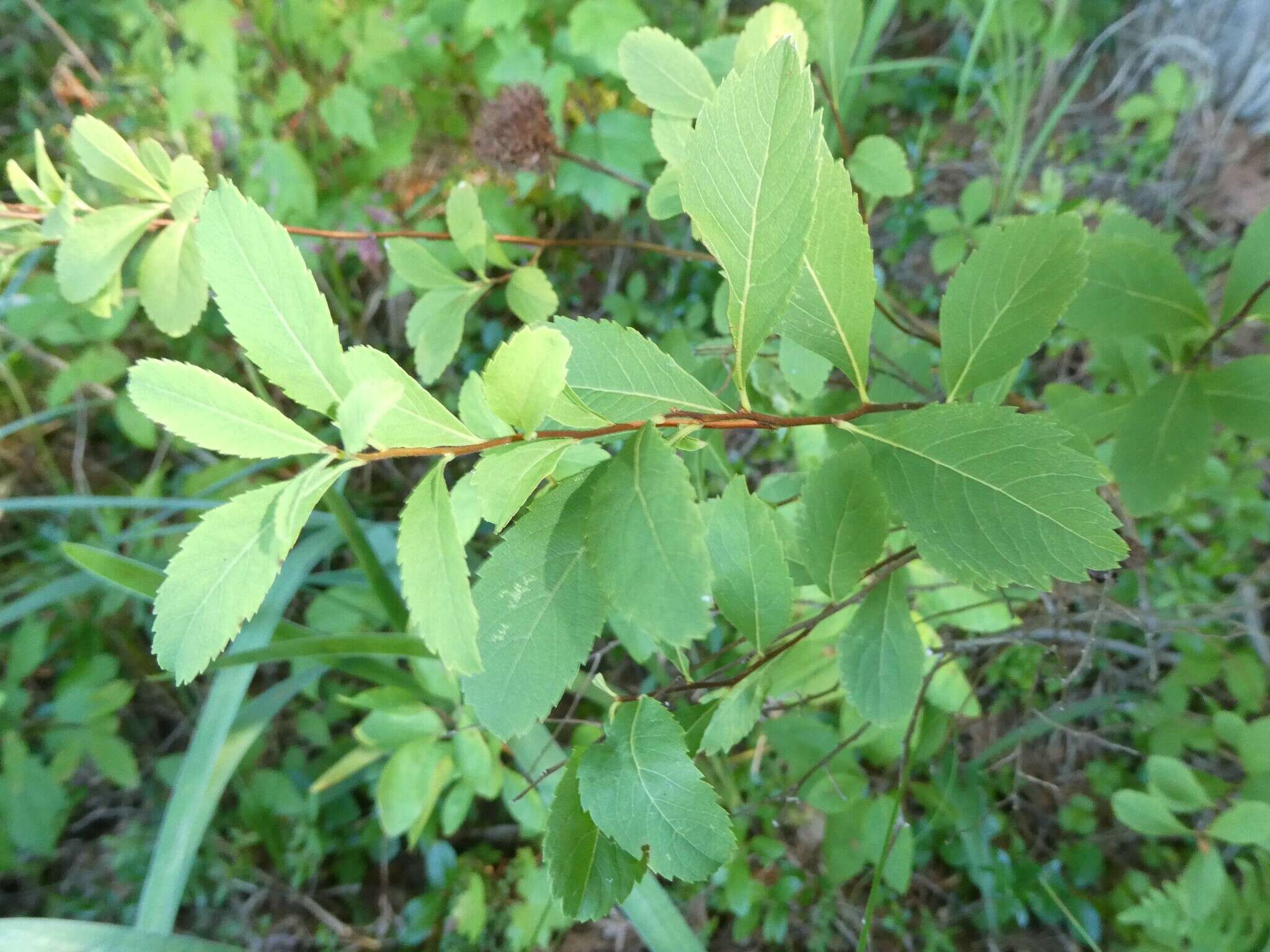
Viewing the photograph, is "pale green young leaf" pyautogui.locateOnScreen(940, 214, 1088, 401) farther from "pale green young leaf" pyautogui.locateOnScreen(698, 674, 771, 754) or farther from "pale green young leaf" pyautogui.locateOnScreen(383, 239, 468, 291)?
"pale green young leaf" pyautogui.locateOnScreen(383, 239, 468, 291)

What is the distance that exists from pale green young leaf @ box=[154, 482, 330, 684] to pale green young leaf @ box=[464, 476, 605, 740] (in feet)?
0.57

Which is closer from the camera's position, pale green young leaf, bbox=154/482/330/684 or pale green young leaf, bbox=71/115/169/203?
pale green young leaf, bbox=154/482/330/684

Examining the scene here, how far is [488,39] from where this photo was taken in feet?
7.28

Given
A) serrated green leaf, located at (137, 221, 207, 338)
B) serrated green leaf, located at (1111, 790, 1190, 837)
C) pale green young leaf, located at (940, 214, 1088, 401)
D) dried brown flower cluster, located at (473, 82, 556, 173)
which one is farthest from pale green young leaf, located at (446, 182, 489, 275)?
serrated green leaf, located at (1111, 790, 1190, 837)

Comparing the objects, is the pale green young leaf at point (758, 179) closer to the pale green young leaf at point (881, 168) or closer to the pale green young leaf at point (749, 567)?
the pale green young leaf at point (749, 567)

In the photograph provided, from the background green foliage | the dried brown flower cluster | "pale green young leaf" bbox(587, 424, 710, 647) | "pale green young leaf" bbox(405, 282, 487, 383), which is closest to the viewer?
"pale green young leaf" bbox(587, 424, 710, 647)

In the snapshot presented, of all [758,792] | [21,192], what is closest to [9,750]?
[21,192]

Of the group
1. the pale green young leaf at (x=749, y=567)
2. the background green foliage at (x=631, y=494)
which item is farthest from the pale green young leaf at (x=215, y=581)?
the pale green young leaf at (x=749, y=567)

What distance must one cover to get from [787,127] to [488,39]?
2024 millimetres

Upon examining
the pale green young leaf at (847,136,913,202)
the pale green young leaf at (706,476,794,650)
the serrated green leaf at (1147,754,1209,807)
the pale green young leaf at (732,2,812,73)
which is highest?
the pale green young leaf at (732,2,812,73)

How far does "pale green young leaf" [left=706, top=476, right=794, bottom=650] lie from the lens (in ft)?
2.82

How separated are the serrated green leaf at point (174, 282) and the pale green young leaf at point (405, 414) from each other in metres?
0.66

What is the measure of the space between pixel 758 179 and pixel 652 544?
1.00ft

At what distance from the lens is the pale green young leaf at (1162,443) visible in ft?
3.29
